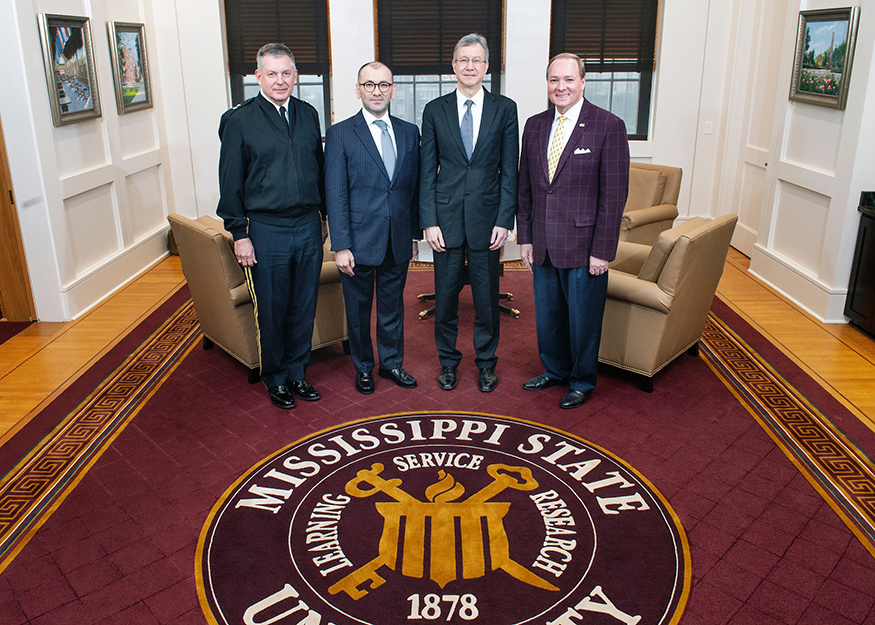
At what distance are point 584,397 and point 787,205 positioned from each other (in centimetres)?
328

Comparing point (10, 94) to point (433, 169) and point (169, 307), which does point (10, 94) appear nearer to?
point (169, 307)

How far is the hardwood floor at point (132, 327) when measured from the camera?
4266 millimetres

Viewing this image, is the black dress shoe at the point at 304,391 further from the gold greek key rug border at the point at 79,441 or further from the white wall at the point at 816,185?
the white wall at the point at 816,185

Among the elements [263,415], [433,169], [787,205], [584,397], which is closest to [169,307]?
[263,415]

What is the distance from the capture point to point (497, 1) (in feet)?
24.5

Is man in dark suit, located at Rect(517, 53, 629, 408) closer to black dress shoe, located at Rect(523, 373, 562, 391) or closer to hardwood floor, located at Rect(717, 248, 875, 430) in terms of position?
black dress shoe, located at Rect(523, 373, 562, 391)

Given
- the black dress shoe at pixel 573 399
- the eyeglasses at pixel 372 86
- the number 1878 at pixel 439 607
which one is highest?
the eyeglasses at pixel 372 86

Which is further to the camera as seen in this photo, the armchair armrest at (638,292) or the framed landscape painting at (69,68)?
the framed landscape painting at (69,68)

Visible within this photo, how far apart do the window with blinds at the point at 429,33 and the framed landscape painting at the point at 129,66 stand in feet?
7.84

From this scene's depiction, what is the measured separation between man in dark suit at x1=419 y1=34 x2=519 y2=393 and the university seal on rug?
970mm

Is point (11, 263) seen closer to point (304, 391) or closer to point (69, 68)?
point (69, 68)

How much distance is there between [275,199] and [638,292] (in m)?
2.08

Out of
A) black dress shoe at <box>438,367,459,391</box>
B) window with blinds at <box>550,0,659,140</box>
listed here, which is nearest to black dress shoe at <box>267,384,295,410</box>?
black dress shoe at <box>438,367,459,391</box>

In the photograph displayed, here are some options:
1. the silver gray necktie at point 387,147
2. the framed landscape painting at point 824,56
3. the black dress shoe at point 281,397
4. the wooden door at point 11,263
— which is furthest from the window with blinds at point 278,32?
the black dress shoe at point 281,397
